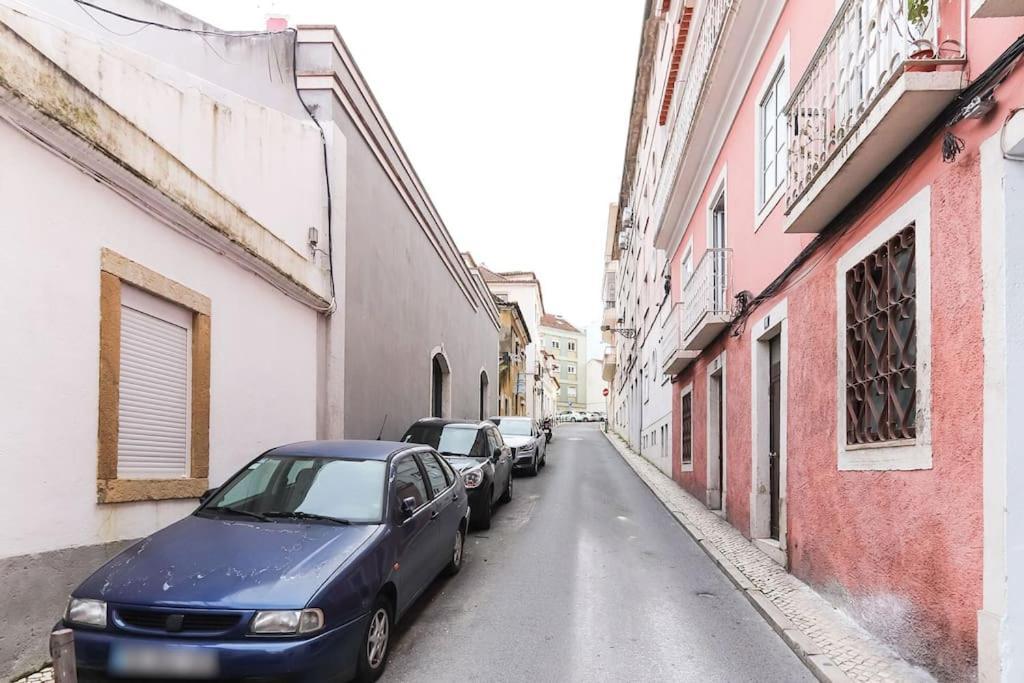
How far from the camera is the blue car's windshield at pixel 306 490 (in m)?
5.08

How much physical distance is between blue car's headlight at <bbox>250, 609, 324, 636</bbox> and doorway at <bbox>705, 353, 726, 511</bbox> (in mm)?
8989

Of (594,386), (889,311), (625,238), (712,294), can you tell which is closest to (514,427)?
(712,294)

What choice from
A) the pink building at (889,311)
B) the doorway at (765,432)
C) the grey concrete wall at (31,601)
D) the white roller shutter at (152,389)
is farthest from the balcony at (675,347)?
the grey concrete wall at (31,601)

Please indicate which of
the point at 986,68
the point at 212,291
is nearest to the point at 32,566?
the point at 212,291

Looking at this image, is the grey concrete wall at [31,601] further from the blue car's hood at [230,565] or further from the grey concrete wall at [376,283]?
the grey concrete wall at [376,283]

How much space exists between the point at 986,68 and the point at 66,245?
601cm

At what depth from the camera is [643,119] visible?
26859 millimetres

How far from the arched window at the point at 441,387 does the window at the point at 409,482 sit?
468 inches

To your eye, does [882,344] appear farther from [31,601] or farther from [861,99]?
[31,601]

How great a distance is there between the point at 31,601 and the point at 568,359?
91113 millimetres

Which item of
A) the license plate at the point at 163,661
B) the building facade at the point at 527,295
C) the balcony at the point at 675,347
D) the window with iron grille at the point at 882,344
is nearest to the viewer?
the license plate at the point at 163,661

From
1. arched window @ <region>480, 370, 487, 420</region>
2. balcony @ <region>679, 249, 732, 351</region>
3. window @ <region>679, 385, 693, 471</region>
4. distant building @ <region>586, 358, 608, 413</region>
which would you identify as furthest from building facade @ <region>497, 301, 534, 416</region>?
distant building @ <region>586, 358, 608, 413</region>

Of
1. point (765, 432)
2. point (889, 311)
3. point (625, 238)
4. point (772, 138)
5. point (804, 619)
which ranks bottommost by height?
point (804, 619)

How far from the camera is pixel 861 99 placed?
16.5 ft
